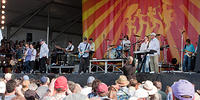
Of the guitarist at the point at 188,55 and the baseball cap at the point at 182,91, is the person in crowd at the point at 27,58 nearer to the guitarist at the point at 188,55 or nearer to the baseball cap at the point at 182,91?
the guitarist at the point at 188,55

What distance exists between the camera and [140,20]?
1538 cm

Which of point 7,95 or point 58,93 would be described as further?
point 7,95

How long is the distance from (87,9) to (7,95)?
46.5ft

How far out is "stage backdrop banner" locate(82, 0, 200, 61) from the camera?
13438 mm

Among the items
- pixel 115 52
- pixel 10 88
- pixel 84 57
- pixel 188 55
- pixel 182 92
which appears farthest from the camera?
pixel 115 52

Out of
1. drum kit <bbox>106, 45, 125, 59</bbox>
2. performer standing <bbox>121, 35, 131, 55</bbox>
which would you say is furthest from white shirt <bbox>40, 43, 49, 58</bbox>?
performer standing <bbox>121, 35, 131, 55</bbox>

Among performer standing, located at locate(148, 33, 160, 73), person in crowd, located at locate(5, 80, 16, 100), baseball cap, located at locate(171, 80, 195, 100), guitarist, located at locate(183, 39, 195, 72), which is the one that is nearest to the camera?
baseball cap, located at locate(171, 80, 195, 100)

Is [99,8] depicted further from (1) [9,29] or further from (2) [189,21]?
(1) [9,29]

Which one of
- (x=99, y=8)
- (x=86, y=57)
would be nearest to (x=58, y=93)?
(x=86, y=57)

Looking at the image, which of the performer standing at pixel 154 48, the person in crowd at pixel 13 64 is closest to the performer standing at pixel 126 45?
the performer standing at pixel 154 48

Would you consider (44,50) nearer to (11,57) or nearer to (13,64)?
(13,64)

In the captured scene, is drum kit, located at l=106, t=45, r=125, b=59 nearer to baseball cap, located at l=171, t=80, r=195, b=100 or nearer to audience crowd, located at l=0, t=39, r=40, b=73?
audience crowd, located at l=0, t=39, r=40, b=73

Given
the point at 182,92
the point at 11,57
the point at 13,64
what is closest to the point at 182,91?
the point at 182,92

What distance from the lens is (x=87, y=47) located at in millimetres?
12594
